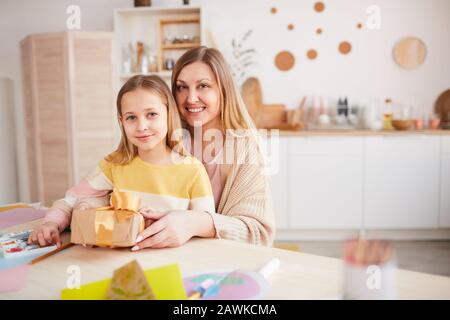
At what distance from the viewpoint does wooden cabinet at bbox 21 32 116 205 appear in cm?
378

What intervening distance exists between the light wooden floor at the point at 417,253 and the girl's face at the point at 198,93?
5.13ft

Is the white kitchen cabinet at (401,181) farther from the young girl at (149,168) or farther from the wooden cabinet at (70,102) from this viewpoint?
the young girl at (149,168)

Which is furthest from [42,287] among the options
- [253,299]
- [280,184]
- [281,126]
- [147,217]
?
[281,126]

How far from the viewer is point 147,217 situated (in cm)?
102

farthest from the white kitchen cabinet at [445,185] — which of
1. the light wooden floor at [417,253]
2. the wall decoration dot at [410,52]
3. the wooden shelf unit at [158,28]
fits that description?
the wooden shelf unit at [158,28]

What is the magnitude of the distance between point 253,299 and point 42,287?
426 millimetres

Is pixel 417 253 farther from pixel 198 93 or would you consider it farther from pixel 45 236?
pixel 45 236

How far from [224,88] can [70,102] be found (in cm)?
280

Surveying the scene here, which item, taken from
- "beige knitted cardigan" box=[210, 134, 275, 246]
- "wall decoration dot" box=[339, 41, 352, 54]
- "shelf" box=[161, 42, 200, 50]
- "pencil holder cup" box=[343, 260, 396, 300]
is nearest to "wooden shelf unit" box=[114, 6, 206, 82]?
"shelf" box=[161, 42, 200, 50]

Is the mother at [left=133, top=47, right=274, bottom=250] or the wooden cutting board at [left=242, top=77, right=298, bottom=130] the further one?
the wooden cutting board at [left=242, top=77, right=298, bottom=130]

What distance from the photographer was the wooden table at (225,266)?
77 cm

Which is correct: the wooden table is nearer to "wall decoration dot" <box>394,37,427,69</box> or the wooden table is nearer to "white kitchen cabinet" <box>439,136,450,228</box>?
"white kitchen cabinet" <box>439,136,450,228</box>

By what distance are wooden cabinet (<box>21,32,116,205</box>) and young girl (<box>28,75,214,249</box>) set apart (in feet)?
9.07

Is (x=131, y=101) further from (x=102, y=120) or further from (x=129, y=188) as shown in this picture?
(x=102, y=120)
